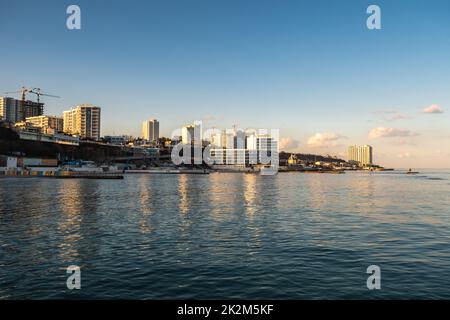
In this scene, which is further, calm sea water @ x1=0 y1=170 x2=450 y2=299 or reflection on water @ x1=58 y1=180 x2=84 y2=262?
reflection on water @ x1=58 y1=180 x2=84 y2=262

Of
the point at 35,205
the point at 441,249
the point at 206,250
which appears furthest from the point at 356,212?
the point at 35,205

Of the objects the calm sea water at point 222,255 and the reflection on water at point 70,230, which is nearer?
the calm sea water at point 222,255

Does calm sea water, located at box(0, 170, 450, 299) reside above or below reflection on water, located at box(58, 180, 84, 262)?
below

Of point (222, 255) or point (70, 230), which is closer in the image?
point (222, 255)

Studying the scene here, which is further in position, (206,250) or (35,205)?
(35,205)

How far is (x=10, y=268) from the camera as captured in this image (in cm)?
1816

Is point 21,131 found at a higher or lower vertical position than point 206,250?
higher

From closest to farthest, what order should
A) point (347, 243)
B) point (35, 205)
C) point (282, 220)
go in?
point (347, 243) → point (282, 220) → point (35, 205)

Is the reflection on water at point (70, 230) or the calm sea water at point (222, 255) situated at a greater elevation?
the reflection on water at point (70, 230)
